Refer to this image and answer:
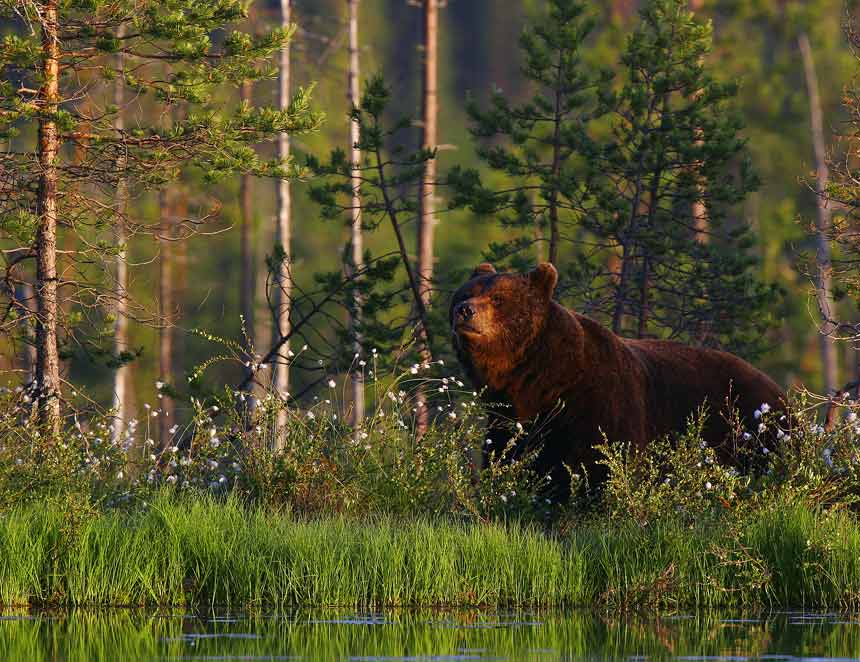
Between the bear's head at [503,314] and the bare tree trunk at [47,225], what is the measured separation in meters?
4.09

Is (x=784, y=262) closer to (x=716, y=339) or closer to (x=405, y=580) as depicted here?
(x=716, y=339)

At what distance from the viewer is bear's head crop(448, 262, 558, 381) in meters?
12.4

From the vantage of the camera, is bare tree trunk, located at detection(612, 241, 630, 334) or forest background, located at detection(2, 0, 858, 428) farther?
forest background, located at detection(2, 0, 858, 428)

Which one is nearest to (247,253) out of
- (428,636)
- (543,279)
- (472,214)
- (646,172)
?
(472,214)

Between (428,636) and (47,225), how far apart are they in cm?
697

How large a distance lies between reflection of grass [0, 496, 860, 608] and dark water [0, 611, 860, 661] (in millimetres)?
287

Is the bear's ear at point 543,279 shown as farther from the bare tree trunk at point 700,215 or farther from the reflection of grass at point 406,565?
the bare tree trunk at point 700,215

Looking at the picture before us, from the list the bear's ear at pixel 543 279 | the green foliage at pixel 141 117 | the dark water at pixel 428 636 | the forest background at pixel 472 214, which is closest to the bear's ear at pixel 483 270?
the bear's ear at pixel 543 279

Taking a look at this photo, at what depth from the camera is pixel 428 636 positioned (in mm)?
9109

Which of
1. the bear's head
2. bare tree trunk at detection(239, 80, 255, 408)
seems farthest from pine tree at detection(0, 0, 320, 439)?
bare tree trunk at detection(239, 80, 255, 408)

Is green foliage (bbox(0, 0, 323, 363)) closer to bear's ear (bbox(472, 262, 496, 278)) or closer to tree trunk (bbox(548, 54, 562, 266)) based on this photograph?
bear's ear (bbox(472, 262, 496, 278))

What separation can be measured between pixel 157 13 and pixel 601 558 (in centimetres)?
696

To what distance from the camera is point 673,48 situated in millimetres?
18859

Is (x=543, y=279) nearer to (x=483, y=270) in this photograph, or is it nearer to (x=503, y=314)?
(x=503, y=314)
